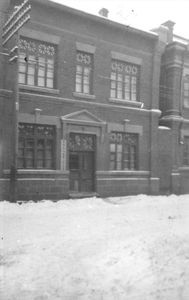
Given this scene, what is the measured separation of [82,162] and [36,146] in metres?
2.45

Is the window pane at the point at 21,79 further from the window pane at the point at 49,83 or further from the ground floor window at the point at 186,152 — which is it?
the ground floor window at the point at 186,152

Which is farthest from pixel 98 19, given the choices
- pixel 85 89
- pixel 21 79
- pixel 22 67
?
pixel 21 79

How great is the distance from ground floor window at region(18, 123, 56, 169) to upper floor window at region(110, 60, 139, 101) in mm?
3915

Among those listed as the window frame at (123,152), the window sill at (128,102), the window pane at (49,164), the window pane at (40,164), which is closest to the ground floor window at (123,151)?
the window frame at (123,152)

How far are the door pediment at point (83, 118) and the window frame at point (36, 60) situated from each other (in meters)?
1.40

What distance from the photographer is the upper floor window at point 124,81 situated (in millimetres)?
17891

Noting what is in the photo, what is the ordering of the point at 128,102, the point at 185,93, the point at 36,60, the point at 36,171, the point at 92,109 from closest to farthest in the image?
the point at 36,171 → the point at 36,60 → the point at 92,109 → the point at 128,102 → the point at 185,93

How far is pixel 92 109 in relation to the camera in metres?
17.0

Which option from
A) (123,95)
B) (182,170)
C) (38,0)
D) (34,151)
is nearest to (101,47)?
(123,95)

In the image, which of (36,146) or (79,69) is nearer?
(36,146)

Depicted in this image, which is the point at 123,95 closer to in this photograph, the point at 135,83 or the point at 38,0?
the point at 135,83

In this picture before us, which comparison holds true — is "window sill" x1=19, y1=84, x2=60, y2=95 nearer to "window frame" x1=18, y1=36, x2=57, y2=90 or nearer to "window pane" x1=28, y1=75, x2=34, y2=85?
"window frame" x1=18, y1=36, x2=57, y2=90

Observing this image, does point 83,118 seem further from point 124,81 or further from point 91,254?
point 91,254

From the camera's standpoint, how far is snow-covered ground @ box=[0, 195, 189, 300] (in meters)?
5.43
